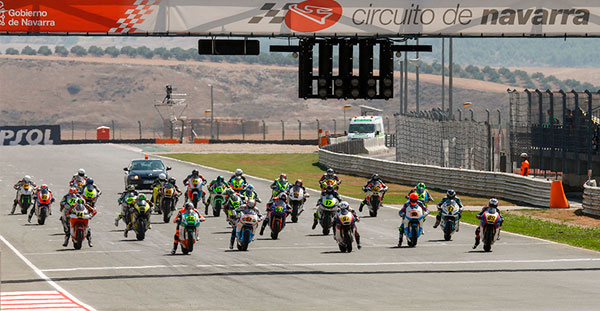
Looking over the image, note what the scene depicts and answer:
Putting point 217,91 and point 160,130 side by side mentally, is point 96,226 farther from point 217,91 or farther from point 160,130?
point 217,91

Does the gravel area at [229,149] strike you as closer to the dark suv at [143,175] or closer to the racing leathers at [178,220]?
the dark suv at [143,175]

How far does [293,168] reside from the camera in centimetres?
6216

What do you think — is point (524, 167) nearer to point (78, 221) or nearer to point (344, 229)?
point (344, 229)

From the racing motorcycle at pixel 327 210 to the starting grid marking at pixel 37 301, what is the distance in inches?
433

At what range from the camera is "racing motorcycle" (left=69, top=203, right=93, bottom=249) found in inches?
1020

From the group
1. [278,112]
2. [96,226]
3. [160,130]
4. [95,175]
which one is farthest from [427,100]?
[96,226]

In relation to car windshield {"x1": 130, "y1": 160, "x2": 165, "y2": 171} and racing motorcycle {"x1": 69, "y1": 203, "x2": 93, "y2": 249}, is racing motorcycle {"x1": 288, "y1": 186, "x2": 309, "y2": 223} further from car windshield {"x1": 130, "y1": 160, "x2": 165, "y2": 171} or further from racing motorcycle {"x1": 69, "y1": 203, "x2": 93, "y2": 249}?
car windshield {"x1": 130, "y1": 160, "x2": 165, "y2": 171}

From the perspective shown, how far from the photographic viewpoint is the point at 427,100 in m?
196

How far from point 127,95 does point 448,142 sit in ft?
417

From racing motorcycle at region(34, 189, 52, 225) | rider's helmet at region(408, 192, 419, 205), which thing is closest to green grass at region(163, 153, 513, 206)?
racing motorcycle at region(34, 189, 52, 225)

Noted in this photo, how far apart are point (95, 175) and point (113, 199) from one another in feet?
42.2

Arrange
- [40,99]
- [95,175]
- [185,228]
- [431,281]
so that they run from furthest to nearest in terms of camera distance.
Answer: [40,99] → [95,175] → [185,228] → [431,281]

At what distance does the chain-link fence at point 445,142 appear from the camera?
151ft

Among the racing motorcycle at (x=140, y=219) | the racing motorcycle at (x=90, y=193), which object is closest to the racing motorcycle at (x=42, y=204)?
the racing motorcycle at (x=90, y=193)
